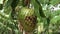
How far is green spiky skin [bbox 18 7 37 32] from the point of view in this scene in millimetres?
636

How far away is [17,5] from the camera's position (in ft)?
2.27

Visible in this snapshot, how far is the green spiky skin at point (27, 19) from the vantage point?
0.64 meters

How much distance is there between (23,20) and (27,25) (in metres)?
0.03

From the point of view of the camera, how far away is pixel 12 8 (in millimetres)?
656

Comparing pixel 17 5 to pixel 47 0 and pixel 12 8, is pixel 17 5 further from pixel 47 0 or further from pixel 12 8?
pixel 47 0

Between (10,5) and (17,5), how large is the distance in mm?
51

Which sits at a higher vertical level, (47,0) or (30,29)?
(47,0)

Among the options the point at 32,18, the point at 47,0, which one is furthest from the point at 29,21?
the point at 47,0

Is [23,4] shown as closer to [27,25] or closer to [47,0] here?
[27,25]

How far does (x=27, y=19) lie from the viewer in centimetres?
64

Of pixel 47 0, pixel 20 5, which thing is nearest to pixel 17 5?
pixel 20 5

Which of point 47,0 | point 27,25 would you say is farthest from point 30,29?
point 47,0

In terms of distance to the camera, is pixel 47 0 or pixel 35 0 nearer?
pixel 35 0

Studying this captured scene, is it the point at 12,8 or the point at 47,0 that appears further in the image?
the point at 47,0
